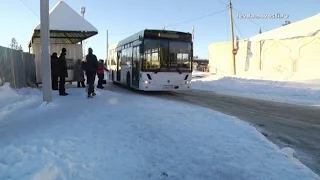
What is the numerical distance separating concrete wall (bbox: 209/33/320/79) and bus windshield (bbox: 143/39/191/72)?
17191 millimetres

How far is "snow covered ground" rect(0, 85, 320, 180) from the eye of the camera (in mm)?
5109

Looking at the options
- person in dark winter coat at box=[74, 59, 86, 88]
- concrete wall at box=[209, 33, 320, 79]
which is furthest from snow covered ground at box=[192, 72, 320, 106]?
person in dark winter coat at box=[74, 59, 86, 88]

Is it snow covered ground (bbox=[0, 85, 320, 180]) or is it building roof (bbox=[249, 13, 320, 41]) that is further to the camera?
building roof (bbox=[249, 13, 320, 41])

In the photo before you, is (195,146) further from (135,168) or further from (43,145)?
(43,145)

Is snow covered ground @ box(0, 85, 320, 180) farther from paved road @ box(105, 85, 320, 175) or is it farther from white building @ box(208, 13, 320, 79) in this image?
white building @ box(208, 13, 320, 79)

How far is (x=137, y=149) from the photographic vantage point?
20.3ft

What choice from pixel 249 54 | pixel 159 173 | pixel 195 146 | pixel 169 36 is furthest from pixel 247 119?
pixel 249 54

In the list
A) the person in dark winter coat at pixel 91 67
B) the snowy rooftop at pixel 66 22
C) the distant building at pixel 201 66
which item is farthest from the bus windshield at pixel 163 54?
the distant building at pixel 201 66

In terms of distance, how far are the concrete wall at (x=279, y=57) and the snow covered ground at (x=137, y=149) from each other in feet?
79.6

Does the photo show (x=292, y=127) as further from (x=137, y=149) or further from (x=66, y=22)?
(x=66, y=22)

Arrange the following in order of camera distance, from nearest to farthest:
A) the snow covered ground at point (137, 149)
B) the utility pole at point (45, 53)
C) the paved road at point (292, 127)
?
the snow covered ground at point (137, 149), the paved road at point (292, 127), the utility pole at point (45, 53)

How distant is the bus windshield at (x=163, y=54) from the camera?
56.7 feet

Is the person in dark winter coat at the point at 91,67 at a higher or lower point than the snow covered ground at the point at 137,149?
higher

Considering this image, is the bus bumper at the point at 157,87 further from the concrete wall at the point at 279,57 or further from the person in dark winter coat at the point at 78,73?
the concrete wall at the point at 279,57
